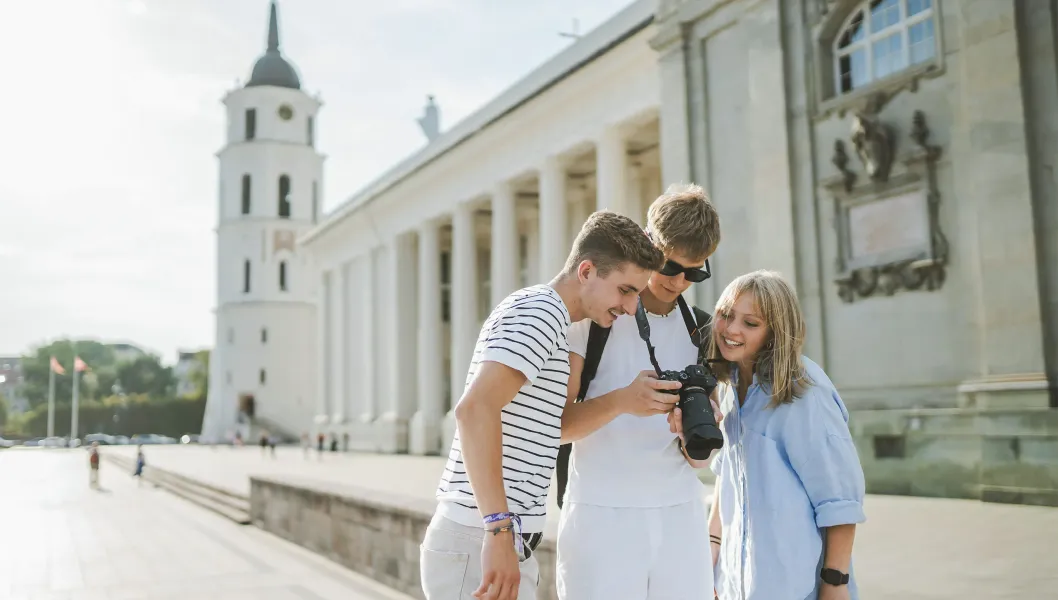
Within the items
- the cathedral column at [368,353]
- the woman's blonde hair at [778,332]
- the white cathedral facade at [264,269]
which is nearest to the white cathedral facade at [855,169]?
the woman's blonde hair at [778,332]

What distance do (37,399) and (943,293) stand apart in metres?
135

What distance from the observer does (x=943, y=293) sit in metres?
14.9

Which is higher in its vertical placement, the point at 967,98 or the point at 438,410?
the point at 967,98

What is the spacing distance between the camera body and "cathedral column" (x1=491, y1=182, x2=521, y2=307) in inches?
1205

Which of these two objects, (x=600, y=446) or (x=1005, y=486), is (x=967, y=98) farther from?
(x=600, y=446)

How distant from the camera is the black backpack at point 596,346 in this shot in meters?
3.10

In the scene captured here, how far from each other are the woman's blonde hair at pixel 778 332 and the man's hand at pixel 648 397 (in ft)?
1.32

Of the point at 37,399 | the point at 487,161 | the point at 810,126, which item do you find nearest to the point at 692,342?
the point at 810,126

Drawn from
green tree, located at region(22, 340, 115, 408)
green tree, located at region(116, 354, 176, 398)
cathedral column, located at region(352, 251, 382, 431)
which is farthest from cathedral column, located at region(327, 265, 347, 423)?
green tree, located at region(22, 340, 115, 408)

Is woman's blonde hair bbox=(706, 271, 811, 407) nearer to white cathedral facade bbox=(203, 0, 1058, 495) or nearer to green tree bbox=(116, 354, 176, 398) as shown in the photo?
white cathedral facade bbox=(203, 0, 1058, 495)

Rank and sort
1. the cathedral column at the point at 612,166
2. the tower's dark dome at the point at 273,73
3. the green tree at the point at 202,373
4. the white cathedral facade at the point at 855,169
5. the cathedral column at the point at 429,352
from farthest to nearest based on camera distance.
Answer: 1. the green tree at the point at 202,373
2. the tower's dark dome at the point at 273,73
3. the cathedral column at the point at 429,352
4. the cathedral column at the point at 612,166
5. the white cathedral facade at the point at 855,169

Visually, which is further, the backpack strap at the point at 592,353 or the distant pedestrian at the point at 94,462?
the distant pedestrian at the point at 94,462

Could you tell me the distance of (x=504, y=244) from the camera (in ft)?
112

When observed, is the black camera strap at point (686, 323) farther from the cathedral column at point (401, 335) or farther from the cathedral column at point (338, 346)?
the cathedral column at point (338, 346)
